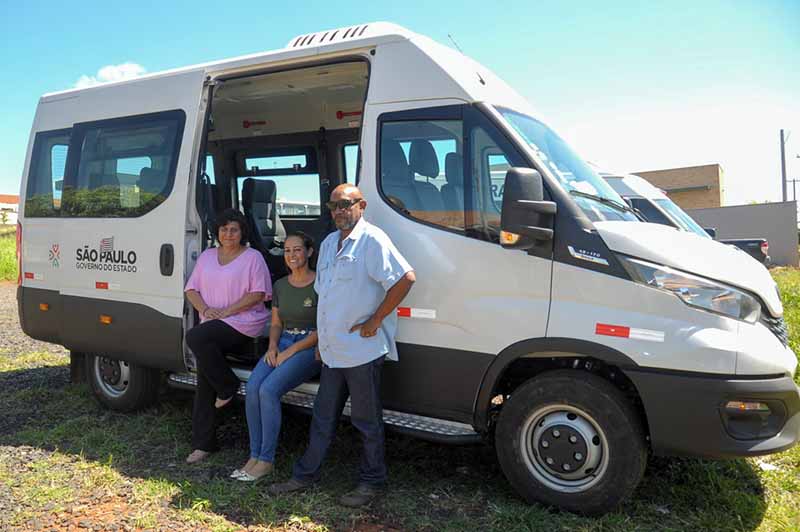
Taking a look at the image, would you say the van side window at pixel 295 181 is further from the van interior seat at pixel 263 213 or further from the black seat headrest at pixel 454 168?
the black seat headrest at pixel 454 168

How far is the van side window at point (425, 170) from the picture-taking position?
12.8 ft

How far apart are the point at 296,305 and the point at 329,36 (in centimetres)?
191

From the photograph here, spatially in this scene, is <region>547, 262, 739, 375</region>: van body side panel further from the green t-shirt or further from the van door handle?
the van door handle

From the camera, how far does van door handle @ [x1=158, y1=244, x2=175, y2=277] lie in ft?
16.3

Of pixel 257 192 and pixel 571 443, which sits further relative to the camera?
pixel 257 192

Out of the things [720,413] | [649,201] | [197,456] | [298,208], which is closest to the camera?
[720,413]

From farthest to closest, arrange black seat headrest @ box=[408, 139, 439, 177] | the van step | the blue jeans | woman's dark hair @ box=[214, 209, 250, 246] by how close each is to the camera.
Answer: woman's dark hair @ box=[214, 209, 250, 246]
the blue jeans
black seat headrest @ box=[408, 139, 439, 177]
the van step

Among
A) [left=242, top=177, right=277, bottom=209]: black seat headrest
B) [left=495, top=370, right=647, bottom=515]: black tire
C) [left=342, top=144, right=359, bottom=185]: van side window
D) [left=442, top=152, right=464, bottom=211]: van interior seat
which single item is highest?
[left=342, top=144, right=359, bottom=185]: van side window

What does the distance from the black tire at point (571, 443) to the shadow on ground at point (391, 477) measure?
0.43ft

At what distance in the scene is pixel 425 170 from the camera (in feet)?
13.3

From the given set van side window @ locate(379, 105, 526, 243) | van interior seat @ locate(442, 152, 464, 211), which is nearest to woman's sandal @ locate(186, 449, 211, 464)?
van side window @ locate(379, 105, 526, 243)

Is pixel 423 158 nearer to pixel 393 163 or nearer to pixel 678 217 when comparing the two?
pixel 393 163

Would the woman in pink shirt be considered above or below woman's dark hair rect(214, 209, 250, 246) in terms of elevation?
below

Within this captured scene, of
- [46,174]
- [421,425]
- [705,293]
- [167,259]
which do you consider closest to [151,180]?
[167,259]
